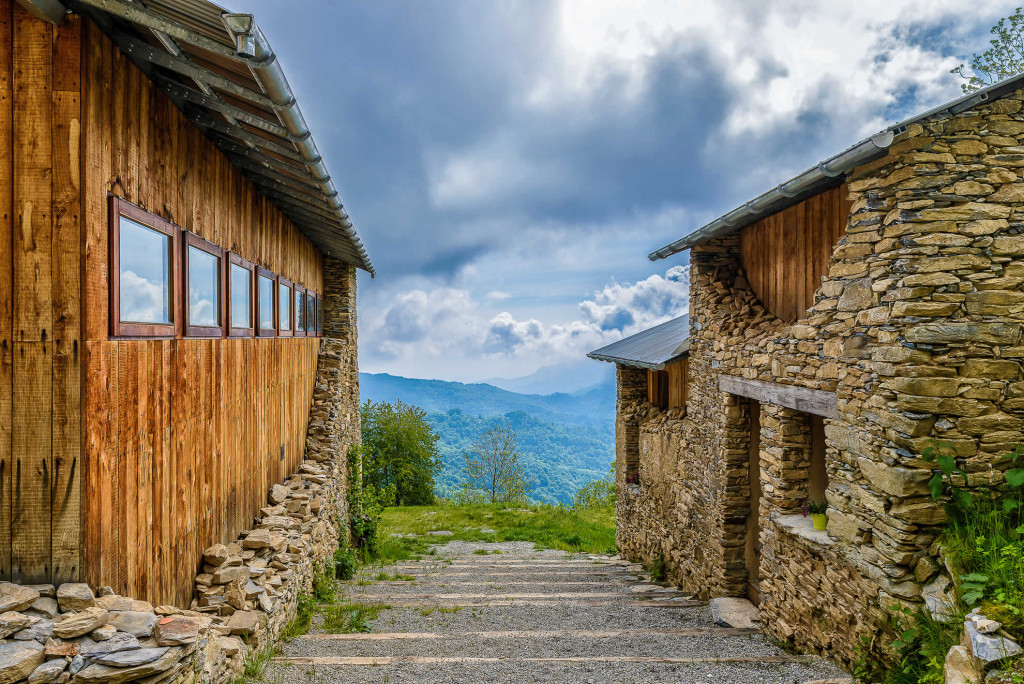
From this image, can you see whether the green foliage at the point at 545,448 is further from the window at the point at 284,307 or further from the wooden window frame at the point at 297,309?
the window at the point at 284,307

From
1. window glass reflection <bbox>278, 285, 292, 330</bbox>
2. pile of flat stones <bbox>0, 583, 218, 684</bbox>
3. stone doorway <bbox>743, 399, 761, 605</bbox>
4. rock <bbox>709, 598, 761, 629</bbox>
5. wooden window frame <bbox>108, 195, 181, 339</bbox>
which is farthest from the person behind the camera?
window glass reflection <bbox>278, 285, 292, 330</bbox>

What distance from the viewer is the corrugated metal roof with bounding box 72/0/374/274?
308 cm

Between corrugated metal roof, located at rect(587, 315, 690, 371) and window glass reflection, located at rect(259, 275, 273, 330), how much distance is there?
5.91 metres

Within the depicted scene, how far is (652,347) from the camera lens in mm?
11188

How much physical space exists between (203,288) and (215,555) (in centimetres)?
244

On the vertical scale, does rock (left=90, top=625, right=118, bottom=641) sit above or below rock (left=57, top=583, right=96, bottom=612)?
below

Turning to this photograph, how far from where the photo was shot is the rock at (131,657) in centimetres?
284

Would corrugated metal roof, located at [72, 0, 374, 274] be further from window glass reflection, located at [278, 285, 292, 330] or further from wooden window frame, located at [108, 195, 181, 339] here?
window glass reflection, located at [278, 285, 292, 330]

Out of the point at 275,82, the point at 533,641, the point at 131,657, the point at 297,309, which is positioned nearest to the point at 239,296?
the point at 297,309

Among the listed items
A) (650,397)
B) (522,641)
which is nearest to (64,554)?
(522,641)

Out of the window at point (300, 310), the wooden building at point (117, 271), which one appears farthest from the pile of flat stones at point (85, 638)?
the window at point (300, 310)

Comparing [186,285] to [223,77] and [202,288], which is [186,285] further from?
[223,77]

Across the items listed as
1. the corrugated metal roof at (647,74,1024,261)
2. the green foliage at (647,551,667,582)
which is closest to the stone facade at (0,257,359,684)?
the green foliage at (647,551,667,582)

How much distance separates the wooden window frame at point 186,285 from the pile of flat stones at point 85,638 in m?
2.16
